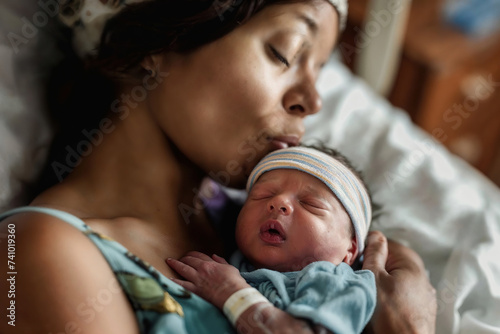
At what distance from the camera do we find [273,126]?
3.39ft

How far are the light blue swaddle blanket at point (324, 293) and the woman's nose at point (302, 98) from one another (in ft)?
1.06

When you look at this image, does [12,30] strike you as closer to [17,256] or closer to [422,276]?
[17,256]

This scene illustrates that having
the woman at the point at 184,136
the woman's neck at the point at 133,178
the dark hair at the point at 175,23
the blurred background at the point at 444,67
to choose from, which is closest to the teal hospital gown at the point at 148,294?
the woman at the point at 184,136

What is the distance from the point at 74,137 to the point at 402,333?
766 millimetres

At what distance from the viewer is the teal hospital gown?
82 centimetres

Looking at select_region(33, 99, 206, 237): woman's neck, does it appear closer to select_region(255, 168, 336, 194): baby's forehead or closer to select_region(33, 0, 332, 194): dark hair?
select_region(33, 0, 332, 194): dark hair

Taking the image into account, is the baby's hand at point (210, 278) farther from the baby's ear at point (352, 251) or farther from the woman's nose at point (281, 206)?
the baby's ear at point (352, 251)

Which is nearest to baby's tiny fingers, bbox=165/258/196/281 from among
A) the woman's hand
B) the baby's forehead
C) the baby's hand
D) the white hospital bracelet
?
the baby's hand

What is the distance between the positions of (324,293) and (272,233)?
0.16m

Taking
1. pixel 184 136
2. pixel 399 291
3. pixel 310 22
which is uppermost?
pixel 310 22

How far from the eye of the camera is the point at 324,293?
2.71 ft

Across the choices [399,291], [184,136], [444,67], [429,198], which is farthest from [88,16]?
[444,67]

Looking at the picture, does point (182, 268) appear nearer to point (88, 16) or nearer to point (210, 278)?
point (210, 278)

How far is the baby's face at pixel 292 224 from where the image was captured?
92cm
